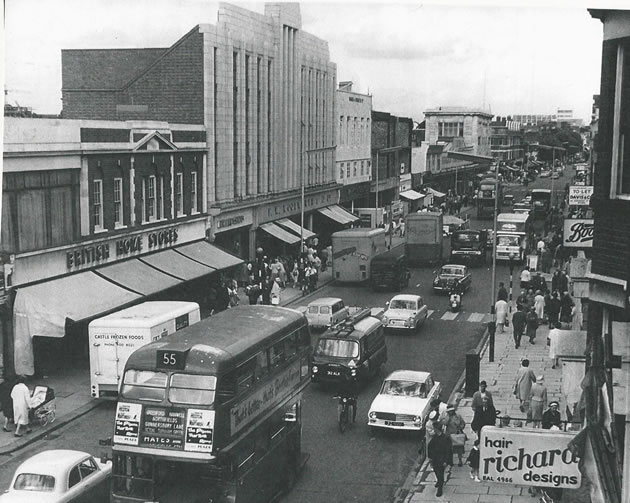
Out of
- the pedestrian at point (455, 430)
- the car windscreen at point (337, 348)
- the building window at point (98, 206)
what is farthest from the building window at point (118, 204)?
the pedestrian at point (455, 430)

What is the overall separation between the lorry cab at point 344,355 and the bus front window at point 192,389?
1023 centimetres

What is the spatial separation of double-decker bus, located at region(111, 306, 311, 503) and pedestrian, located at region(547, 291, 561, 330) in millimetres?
18976

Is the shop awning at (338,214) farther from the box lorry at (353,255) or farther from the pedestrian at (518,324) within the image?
the pedestrian at (518,324)

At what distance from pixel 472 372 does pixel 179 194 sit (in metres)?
17.9

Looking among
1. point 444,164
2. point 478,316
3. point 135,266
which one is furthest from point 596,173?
point 444,164

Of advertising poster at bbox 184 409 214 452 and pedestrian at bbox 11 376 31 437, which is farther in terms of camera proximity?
pedestrian at bbox 11 376 31 437

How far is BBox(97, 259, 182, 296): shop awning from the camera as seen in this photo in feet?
A: 98.8

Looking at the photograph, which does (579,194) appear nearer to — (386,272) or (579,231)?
(579,231)

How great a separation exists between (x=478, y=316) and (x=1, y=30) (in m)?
28.7

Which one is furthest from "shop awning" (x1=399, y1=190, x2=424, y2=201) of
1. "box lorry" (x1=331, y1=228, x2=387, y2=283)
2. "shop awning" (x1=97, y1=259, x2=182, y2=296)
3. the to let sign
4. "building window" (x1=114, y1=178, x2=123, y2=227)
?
the to let sign

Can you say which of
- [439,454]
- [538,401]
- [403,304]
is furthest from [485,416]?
[403,304]

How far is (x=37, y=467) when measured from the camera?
1549 centimetres

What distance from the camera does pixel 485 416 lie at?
19375mm

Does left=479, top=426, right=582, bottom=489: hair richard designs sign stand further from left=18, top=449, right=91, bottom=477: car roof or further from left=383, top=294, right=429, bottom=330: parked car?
left=383, top=294, right=429, bottom=330: parked car
